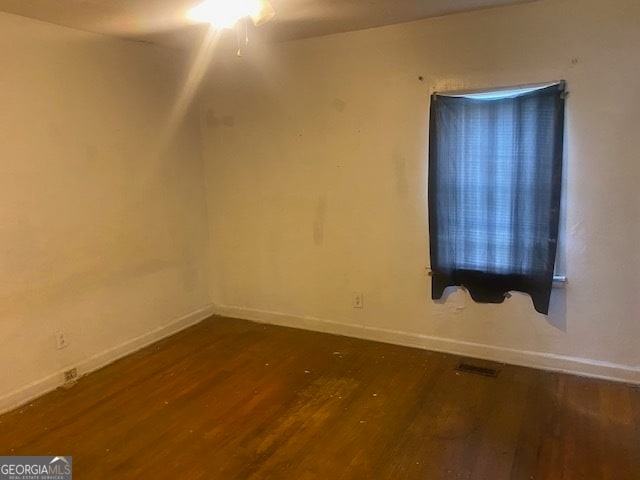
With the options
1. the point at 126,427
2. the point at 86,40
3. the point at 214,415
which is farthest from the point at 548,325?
the point at 86,40

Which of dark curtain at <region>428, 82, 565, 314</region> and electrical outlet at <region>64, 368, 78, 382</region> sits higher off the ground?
dark curtain at <region>428, 82, 565, 314</region>

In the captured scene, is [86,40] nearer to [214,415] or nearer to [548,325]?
[214,415]

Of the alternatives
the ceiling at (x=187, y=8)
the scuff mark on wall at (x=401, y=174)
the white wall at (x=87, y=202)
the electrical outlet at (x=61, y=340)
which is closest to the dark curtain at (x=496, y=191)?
the scuff mark on wall at (x=401, y=174)

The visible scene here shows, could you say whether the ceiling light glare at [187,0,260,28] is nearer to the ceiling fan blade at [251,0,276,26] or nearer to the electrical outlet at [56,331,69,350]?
the ceiling fan blade at [251,0,276,26]

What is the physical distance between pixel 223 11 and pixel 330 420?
93.7 inches

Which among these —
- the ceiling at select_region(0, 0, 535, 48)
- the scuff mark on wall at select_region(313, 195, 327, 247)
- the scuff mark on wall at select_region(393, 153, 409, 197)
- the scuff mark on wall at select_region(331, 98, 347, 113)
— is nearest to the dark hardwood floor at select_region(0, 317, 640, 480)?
the scuff mark on wall at select_region(313, 195, 327, 247)

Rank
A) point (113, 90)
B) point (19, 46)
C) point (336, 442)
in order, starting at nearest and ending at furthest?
point (336, 442) < point (19, 46) < point (113, 90)

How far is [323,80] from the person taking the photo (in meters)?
3.66

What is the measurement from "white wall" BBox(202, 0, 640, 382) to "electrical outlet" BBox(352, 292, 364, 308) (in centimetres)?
4

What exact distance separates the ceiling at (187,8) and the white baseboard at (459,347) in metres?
2.16

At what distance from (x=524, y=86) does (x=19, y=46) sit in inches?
118

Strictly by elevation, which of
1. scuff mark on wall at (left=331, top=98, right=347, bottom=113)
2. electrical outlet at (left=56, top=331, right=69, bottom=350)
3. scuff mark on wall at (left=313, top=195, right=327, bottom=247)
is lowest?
electrical outlet at (left=56, top=331, right=69, bottom=350)

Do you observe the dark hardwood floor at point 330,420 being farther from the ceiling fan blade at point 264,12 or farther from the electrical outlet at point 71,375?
the ceiling fan blade at point 264,12

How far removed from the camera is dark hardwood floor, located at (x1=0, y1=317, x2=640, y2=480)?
2.32 metres
